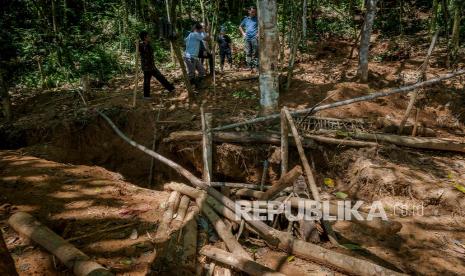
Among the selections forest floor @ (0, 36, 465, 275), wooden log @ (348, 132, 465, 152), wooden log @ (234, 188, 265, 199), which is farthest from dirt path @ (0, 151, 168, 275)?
wooden log @ (348, 132, 465, 152)

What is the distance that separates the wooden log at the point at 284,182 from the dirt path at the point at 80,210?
4.30ft

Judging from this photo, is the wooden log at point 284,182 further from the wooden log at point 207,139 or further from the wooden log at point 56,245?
the wooden log at point 207,139

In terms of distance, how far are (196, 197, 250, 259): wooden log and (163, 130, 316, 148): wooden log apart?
2379 millimetres

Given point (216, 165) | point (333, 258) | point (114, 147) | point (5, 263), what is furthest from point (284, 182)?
point (114, 147)

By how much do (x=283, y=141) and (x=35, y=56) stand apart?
36.2 ft

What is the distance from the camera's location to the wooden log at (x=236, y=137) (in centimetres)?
610

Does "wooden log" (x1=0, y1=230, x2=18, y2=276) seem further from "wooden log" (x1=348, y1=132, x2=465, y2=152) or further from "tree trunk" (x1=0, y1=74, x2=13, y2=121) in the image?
"tree trunk" (x1=0, y1=74, x2=13, y2=121)

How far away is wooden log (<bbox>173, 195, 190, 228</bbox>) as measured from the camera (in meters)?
3.75

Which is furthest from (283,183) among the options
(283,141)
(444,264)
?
(444,264)

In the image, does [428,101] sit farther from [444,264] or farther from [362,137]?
[444,264]

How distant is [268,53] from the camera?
602 cm

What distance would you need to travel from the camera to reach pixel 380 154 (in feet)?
18.9

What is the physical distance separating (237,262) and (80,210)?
199cm

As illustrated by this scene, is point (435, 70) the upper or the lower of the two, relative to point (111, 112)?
upper
